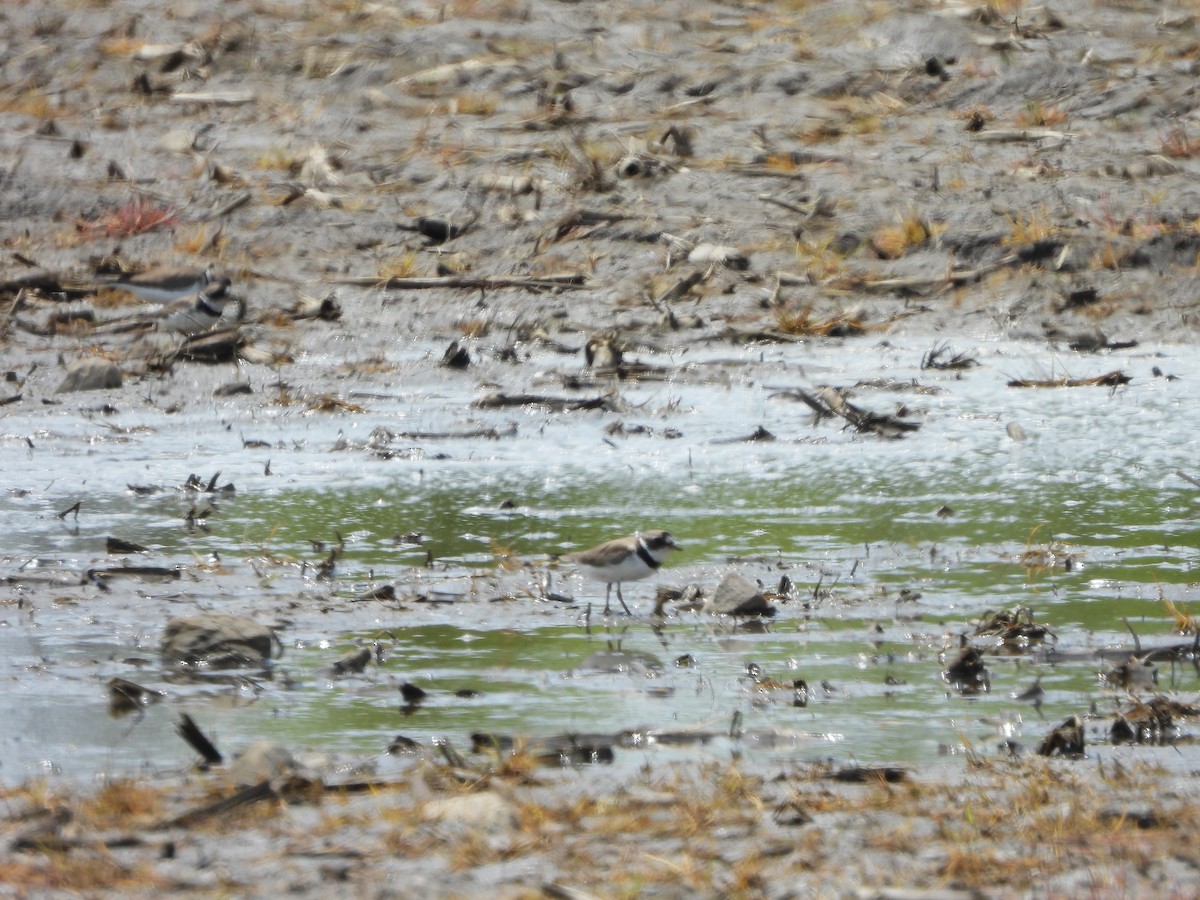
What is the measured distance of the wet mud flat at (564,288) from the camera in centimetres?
419

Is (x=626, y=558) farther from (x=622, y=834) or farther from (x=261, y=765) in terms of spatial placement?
(x=622, y=834)

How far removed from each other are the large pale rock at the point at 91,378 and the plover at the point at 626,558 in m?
5.19

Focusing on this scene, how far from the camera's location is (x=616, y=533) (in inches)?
304

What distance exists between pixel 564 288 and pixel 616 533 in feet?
17.5

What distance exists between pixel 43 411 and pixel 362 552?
373 cm

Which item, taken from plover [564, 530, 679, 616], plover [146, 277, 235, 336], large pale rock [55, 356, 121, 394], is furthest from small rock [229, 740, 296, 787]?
plover [146, 277, 235, 336]

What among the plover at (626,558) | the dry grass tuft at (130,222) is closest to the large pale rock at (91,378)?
the dry grass tuft at (130,222)

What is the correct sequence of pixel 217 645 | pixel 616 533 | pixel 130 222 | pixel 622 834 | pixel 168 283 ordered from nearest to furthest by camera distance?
pixel 622 834 < pixel 217 645 < pixel 616 533 < pixel 168 283 < pixel 130 222

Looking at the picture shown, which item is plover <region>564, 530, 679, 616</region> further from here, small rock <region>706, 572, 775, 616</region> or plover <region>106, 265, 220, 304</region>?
plover <region>106, 265, 220, 304</region>

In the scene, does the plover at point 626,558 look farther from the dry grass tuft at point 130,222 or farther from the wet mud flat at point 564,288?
the dry grass tuft at point 130,222

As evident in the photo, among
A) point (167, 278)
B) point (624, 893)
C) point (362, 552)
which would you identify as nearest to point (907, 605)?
point (362, 552)

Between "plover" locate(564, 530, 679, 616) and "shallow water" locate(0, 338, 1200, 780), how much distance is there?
165 mm

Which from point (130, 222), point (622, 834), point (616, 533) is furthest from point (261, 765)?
point (130, 222)

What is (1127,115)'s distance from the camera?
15.4m
